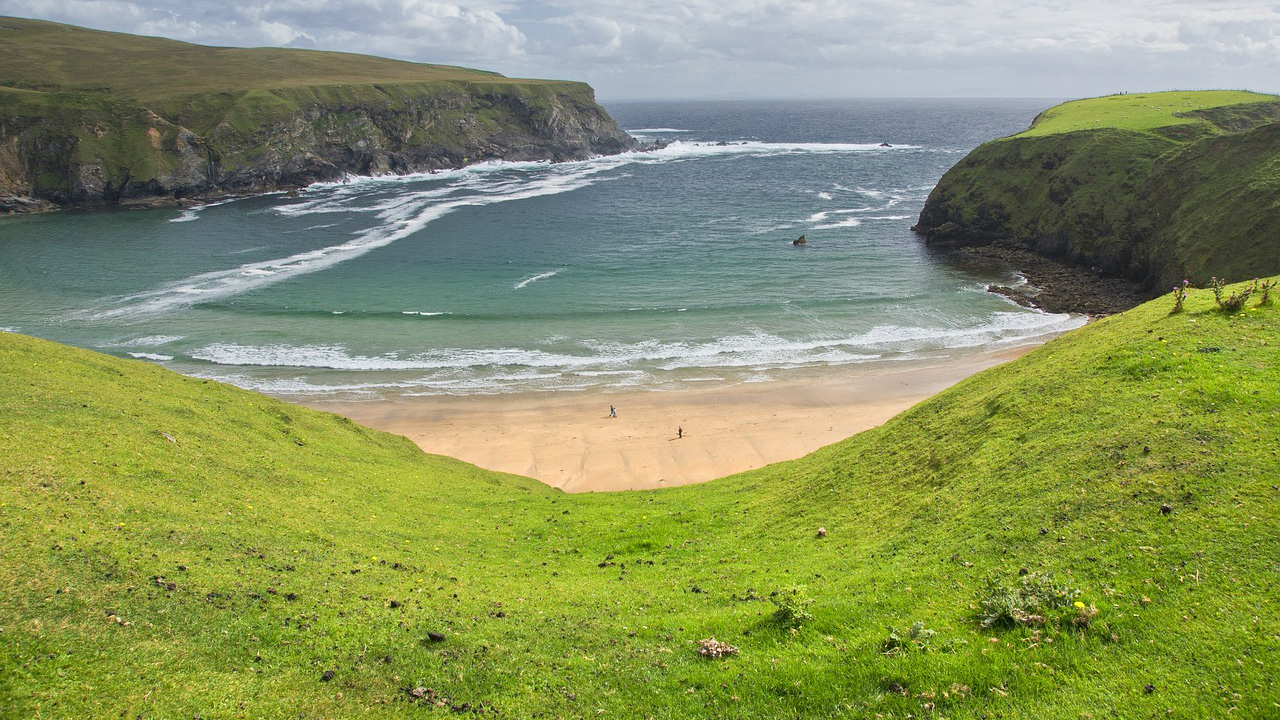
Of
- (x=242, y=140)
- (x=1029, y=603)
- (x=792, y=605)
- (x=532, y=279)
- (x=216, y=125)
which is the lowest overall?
(x=792, y=605)

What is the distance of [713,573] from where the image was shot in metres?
17.5

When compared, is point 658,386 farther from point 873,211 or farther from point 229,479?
point 873,211

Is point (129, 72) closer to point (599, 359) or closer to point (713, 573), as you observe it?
point (599, 359)

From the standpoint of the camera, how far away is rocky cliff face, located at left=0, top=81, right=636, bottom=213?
128 metres

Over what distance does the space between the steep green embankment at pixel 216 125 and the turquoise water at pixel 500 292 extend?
13811mm

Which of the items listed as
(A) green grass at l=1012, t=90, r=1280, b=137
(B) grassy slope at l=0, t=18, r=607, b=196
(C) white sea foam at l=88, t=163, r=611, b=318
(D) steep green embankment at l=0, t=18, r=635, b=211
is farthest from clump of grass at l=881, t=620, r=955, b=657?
(B) grassy slope at l=0, t=18, r=607, b=196

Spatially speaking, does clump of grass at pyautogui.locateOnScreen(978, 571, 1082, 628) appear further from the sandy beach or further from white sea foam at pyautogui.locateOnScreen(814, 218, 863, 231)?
white sea foam at pyautogui.locateOnScreen(814, 218, 863, 231)

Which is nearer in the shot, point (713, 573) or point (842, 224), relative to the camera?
point (713, 573)

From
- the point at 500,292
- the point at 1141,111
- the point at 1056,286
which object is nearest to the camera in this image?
the point at 1056,286

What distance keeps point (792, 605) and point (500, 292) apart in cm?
6736

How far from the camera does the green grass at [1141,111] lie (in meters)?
92.4

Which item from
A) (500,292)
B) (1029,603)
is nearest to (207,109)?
(500,292)

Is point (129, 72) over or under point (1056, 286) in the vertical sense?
over

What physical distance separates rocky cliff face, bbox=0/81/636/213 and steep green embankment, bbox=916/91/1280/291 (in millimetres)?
126791
